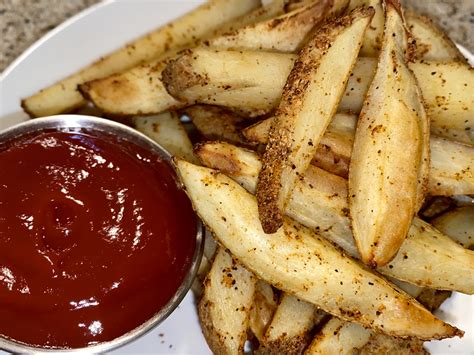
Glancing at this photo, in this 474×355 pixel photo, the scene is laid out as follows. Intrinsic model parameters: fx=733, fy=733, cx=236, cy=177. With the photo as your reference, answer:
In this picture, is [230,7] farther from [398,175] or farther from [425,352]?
[425,352]

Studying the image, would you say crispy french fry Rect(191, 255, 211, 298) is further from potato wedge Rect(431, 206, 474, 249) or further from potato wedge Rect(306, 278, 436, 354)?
potato wedge Rect(431, 206, 474, 249)

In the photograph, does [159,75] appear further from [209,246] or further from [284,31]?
[209,246]

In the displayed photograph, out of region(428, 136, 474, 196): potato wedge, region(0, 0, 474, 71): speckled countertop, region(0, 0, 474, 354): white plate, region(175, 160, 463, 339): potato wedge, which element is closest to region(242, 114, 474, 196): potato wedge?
region(428, 136, 474, 196): potato wedge

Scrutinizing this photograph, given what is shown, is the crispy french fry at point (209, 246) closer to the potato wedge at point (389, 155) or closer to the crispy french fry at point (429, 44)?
the potato wedge at point (389, 155)

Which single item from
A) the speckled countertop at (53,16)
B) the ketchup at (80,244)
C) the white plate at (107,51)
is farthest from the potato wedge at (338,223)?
the speckled countertop at (53,16)

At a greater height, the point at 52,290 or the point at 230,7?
the point at 230,7

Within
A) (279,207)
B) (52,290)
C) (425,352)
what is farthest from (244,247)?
(425,352)

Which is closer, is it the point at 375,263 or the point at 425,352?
the point at 375,263
